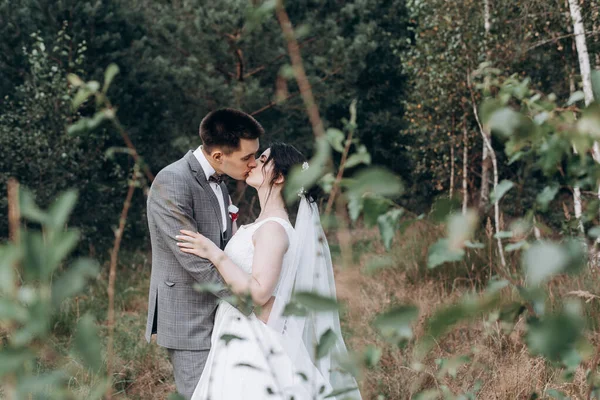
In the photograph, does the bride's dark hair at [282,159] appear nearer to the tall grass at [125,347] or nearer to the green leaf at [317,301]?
the tall grass at [125,347]

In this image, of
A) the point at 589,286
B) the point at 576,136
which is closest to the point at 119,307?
the point at 589,286

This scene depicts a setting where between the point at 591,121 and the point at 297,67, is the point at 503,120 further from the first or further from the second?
the point at 297,67

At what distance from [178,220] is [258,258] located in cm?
41

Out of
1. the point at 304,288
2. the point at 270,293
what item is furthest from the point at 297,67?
the point at 304,288

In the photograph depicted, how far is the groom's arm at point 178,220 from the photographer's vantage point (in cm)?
259

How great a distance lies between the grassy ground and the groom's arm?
64 centimetres

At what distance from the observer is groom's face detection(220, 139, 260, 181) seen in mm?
3037

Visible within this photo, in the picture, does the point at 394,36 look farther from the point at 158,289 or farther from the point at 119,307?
the point at 158,289

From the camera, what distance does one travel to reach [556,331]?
604mm

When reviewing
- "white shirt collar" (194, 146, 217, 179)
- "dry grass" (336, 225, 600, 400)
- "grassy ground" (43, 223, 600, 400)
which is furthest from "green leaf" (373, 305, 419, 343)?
"white shirt collar" (194, 146, 217, 179)

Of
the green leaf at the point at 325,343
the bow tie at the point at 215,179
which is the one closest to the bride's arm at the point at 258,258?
the bow tie at the point at 215,179

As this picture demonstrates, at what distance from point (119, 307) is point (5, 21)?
568cm

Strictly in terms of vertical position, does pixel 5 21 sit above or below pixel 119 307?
above

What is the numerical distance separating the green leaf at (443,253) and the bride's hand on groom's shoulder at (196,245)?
65.4 inches
